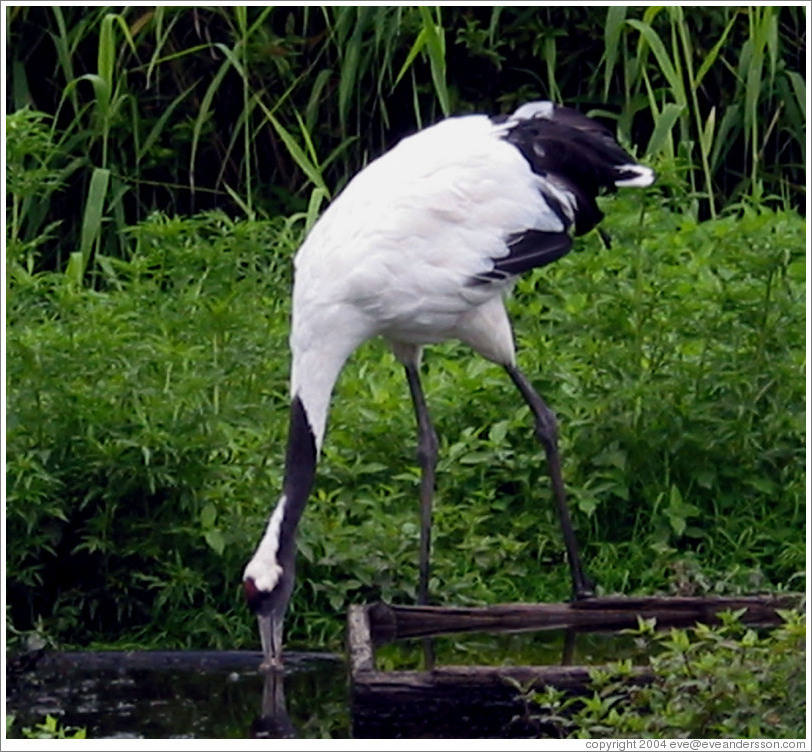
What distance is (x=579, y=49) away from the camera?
9.25 metres

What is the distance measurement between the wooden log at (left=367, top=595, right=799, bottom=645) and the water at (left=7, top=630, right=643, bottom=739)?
5 cm

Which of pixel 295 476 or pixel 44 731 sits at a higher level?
pixel 295 476

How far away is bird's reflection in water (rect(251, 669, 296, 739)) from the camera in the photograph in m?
5.57

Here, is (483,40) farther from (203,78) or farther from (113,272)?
(113,272)

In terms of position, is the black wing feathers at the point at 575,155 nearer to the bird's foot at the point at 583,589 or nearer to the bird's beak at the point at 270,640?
the bird's foot at the point at 583,589

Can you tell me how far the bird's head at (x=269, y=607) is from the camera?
19.0ft

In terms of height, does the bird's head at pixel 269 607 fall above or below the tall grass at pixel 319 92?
below

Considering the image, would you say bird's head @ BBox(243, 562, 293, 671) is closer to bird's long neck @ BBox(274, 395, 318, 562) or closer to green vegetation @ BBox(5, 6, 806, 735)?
bird's long neck @ BBox(274, 395, 318, 562)

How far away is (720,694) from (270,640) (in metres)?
1.68

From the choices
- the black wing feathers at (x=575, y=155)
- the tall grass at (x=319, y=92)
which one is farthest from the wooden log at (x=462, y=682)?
the tall grass at (x=319, y=92)

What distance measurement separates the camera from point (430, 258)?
20.3ft

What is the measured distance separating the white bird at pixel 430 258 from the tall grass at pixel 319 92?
89.1 inches

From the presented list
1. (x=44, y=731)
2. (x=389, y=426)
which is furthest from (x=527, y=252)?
(x=44, y=731)

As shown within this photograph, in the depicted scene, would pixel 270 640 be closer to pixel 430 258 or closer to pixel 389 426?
pixel 430 258
